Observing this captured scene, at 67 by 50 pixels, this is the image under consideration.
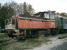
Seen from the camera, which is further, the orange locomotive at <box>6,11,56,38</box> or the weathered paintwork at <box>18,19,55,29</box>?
the weathered paintwork at <box>18,19,55,29</box>

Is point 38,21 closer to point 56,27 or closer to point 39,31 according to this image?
point 39,31

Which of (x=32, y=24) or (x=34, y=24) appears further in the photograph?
(x=34, y=24)

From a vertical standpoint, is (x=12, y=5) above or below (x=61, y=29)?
above

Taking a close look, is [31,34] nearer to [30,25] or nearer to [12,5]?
[30,25]

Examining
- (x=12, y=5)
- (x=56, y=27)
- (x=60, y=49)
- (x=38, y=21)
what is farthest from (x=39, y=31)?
(x=12, y=5)

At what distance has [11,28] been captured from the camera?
21797mm

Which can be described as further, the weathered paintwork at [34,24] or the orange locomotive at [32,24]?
the weathered paintwork at [34,24]

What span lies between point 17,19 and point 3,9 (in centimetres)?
3465

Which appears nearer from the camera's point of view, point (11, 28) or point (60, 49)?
point (60, 49)

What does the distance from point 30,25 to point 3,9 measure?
33.2 meters

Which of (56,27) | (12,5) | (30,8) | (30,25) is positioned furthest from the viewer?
(30,8)

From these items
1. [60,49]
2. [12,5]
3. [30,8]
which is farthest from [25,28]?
[30,8]

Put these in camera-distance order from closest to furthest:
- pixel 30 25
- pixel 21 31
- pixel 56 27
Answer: pixel 21 31, pixel 30 25, pixel 56 27

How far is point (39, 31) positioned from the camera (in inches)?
1004
